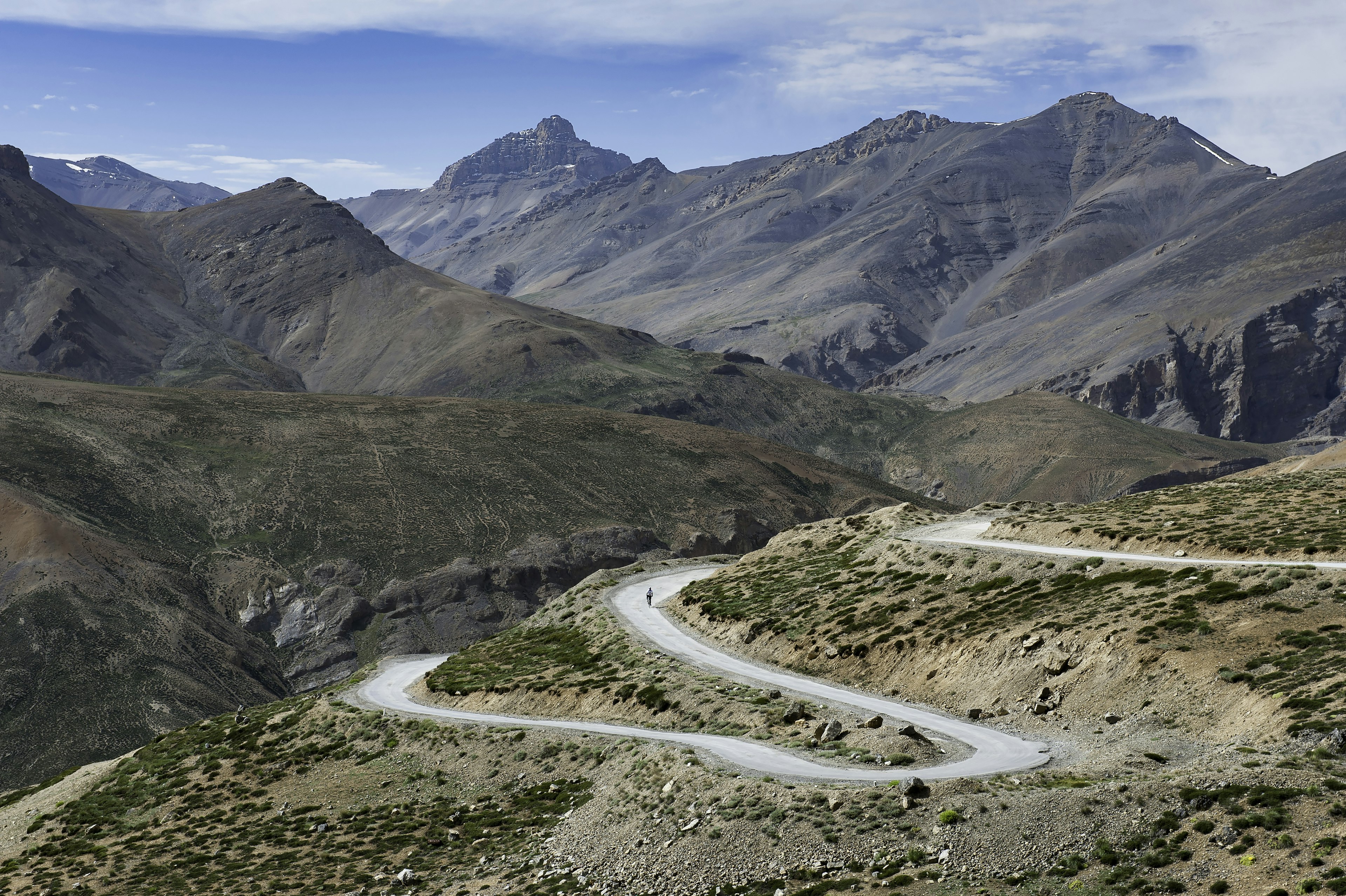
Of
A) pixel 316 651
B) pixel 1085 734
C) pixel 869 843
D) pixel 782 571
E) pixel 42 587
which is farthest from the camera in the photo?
pixel 316 651

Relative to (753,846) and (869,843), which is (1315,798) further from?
(753,846)

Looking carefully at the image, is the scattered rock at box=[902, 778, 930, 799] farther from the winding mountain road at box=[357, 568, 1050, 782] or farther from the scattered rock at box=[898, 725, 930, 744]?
the scattered rock at box=[898, 725, 930, 744]

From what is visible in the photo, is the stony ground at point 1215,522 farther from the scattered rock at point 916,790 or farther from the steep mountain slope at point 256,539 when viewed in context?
the steep mountain slope at point 256,539

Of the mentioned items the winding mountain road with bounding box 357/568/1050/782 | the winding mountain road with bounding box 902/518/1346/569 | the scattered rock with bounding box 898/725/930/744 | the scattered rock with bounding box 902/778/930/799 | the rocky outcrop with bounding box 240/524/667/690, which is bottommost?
the rocky outcrop with bounding box 240/524/667/690

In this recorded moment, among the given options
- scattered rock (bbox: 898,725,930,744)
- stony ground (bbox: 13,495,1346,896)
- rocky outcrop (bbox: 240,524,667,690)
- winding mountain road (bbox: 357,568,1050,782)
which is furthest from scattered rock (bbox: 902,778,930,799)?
rocky outcrop (bbox: 240,524,667,690)

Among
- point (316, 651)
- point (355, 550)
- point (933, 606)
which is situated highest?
point (933, 606)

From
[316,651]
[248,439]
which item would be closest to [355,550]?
[316,651]

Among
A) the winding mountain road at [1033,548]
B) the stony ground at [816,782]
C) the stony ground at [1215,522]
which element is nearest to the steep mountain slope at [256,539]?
the stony ground at [816,782]
